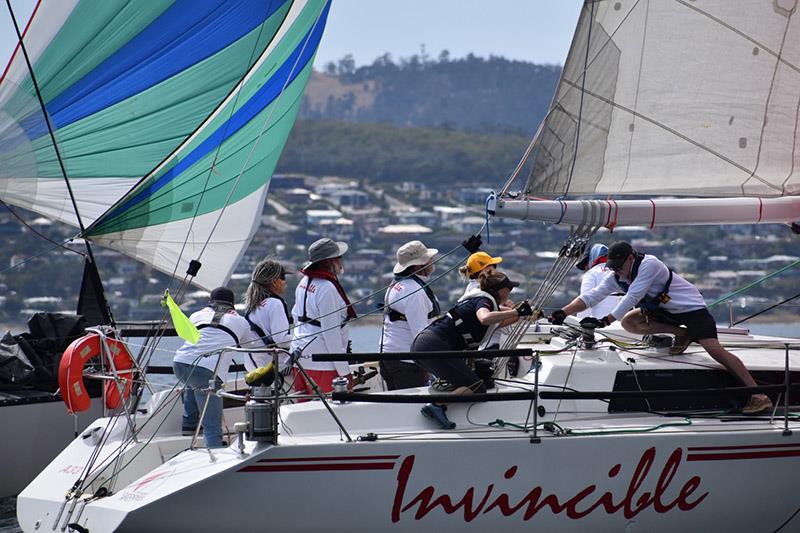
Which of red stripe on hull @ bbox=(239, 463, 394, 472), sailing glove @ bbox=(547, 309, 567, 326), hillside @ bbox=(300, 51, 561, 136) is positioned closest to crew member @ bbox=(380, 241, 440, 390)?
sailing glove @ bbox=(547, 309, 567, 326)

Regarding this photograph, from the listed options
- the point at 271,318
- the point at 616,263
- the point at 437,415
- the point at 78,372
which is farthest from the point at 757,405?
the point at 78,372

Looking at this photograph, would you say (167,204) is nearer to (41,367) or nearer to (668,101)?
(41,367)

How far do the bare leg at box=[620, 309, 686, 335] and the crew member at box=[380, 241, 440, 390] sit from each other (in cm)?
138

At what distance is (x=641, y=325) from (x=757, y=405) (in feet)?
2.94

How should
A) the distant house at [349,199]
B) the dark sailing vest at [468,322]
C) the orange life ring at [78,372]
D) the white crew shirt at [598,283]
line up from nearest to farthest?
the dark sailing vest at [468,322]
the orange life ring at [78,372]
the white crew shirt at [598,283]
the distant house at [349,199]

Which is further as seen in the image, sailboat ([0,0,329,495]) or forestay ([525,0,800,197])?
sailboat ([0,0,329,495])

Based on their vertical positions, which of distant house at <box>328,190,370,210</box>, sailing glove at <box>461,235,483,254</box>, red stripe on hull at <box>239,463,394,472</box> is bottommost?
distant house at <box>328,190,370,210</box>

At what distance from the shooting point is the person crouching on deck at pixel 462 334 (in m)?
7.86

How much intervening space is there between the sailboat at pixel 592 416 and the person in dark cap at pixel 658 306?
14cm

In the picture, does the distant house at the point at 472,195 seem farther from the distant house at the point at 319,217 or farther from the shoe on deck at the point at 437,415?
the shoe on deck at the point at 437,415

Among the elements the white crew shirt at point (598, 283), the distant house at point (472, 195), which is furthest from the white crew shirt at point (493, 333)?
the distant house at point (472, 195)

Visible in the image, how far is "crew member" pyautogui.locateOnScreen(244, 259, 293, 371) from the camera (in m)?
9.01

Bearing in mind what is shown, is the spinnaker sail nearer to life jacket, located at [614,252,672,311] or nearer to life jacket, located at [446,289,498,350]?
life jacket, located at [446,289,498,350]

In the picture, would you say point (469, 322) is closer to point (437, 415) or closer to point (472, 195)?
point (437, 415)
